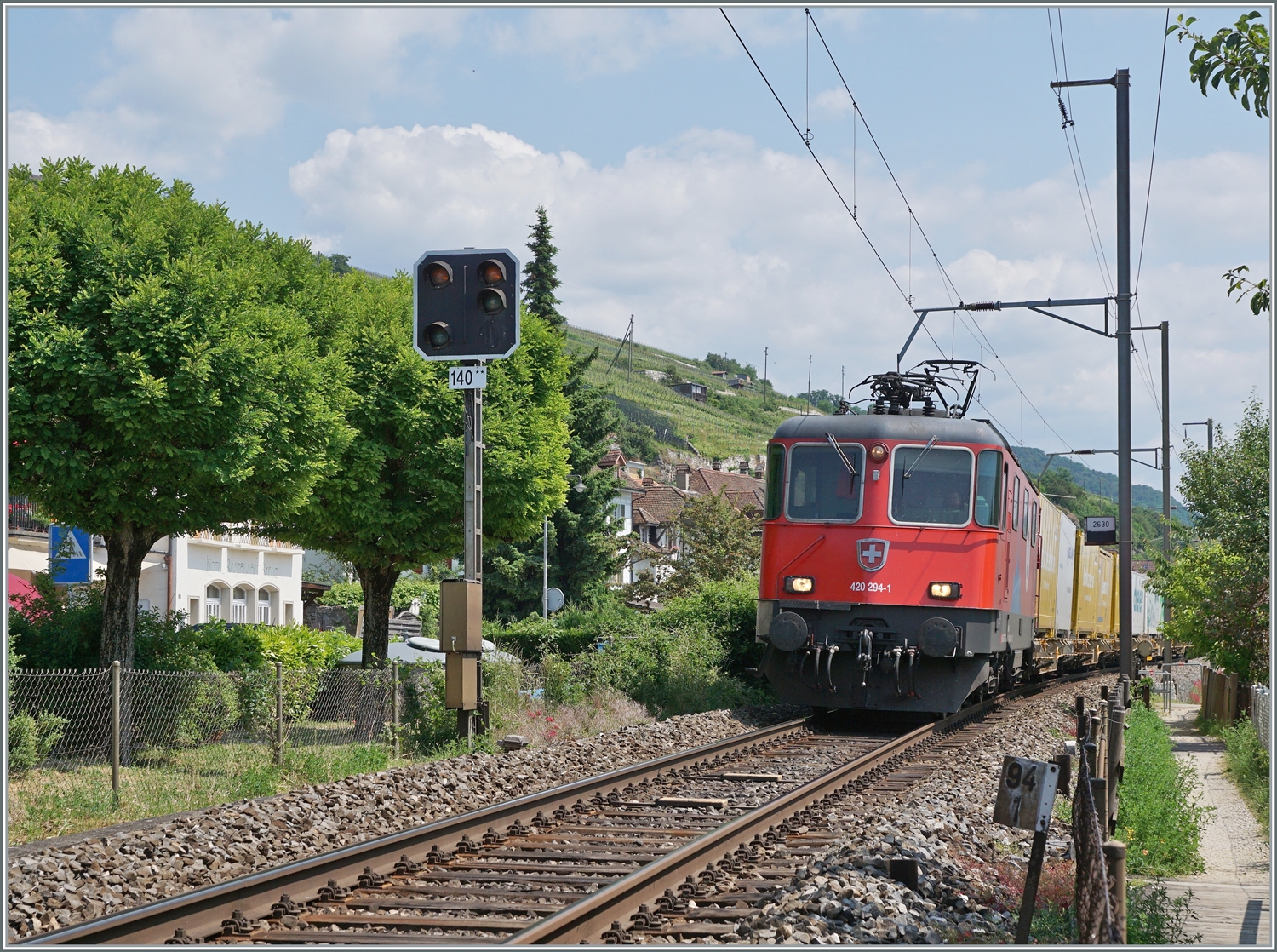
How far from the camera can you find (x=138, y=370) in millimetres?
13594

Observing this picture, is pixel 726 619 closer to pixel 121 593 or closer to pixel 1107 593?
pixel 121 593

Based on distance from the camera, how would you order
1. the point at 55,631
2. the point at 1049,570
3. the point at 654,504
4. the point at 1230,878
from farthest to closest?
the point at 654,504, the point at 1049,570, the point at 55,631, the point at 1230,878

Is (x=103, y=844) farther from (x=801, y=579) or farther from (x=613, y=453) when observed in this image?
(x=613, y=453)

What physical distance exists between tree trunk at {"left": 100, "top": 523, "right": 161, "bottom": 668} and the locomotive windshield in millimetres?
9360

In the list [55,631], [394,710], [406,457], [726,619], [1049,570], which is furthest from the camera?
[1049,570]

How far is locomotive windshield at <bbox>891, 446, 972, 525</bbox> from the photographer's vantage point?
1611cm

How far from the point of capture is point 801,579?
16297 mm

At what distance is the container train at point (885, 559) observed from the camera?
15859 millimetres

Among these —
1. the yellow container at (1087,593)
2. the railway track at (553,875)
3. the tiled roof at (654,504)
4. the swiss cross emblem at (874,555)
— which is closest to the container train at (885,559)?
the swiss cross emblem at (874,555)

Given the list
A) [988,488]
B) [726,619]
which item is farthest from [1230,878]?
[726,619]

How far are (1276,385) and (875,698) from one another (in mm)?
10511

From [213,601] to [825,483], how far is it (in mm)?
29191

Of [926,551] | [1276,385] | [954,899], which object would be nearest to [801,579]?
[926,551]

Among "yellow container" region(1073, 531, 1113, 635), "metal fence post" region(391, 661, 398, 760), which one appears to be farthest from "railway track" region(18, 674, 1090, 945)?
"yellow container" region(1073, 531, 1113, 635)
